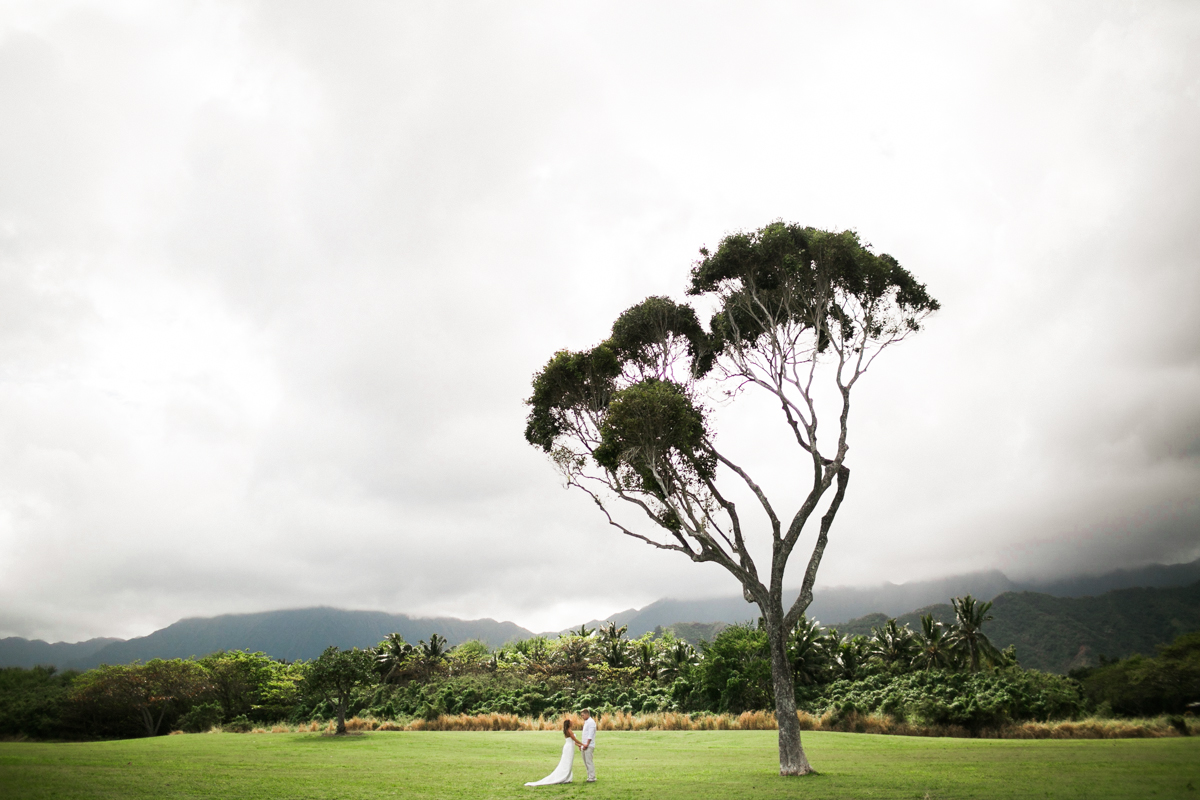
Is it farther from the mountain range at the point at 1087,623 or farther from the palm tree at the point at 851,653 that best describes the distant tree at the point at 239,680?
the mountain range at the point at 1087,623

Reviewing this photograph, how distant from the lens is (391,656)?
6475 centimetres

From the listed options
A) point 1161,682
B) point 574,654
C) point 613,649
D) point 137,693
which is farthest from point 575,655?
point 1161,682

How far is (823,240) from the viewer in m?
18.9

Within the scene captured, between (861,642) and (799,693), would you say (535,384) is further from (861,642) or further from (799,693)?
(861,642)

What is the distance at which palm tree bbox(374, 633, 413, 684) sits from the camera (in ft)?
197

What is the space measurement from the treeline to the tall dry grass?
1.79 feet

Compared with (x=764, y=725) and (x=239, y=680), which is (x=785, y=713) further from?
(x=239, y=680)

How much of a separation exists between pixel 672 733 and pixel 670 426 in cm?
2001

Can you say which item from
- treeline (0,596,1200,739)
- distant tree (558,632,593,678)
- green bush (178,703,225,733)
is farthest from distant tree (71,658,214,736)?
distant tree (558,632,593,678)

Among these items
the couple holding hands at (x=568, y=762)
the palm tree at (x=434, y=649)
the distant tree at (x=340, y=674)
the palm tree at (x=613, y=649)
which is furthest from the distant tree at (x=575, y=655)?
the couple holding hands at (x=568, y=762)

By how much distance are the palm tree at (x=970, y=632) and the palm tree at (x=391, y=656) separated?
178 ft

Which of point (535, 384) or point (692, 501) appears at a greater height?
point (535, 384)

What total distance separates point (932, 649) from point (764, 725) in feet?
114

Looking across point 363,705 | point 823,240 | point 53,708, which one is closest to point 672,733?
point 823,240
